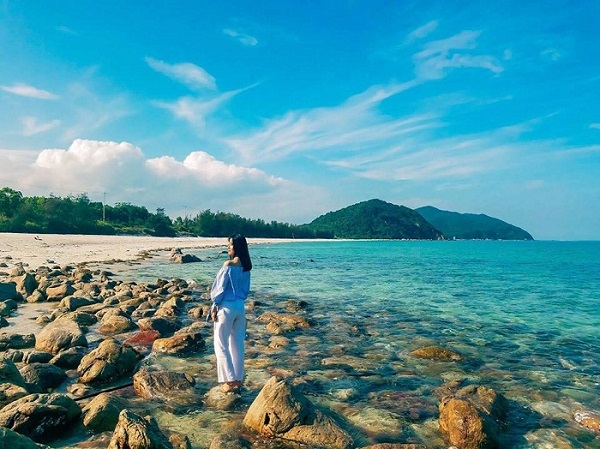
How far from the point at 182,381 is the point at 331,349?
4.59 m

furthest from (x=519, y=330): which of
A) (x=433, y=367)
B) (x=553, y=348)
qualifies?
(x=433, y=367)

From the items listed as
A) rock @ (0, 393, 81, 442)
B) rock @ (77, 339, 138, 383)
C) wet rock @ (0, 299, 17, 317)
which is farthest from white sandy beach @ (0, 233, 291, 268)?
rock @ (0, 393, 81, 442)

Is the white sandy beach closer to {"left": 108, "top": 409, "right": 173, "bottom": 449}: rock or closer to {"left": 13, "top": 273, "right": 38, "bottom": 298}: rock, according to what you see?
{"left": 13, "top": 273, "right": 38, "bottom": 298}: rock

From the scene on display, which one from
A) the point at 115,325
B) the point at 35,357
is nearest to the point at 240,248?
the point at 35,357

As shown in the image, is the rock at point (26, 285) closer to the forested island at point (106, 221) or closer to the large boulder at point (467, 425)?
the large boulder at point (467, 425)

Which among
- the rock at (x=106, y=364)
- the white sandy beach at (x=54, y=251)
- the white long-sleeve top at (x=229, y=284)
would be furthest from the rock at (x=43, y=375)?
the white sandy beach at (x=54, y=251)

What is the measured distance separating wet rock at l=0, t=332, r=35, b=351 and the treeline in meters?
29.4

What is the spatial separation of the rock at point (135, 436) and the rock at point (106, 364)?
335 cm

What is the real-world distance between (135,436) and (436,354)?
7.96 meters

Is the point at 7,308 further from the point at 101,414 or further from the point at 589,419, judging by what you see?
the point at 589,419

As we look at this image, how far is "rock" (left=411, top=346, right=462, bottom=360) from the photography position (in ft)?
34.2

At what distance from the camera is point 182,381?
25.2ft

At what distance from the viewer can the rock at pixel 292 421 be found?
18.8 ft

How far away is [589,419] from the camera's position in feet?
22.5
